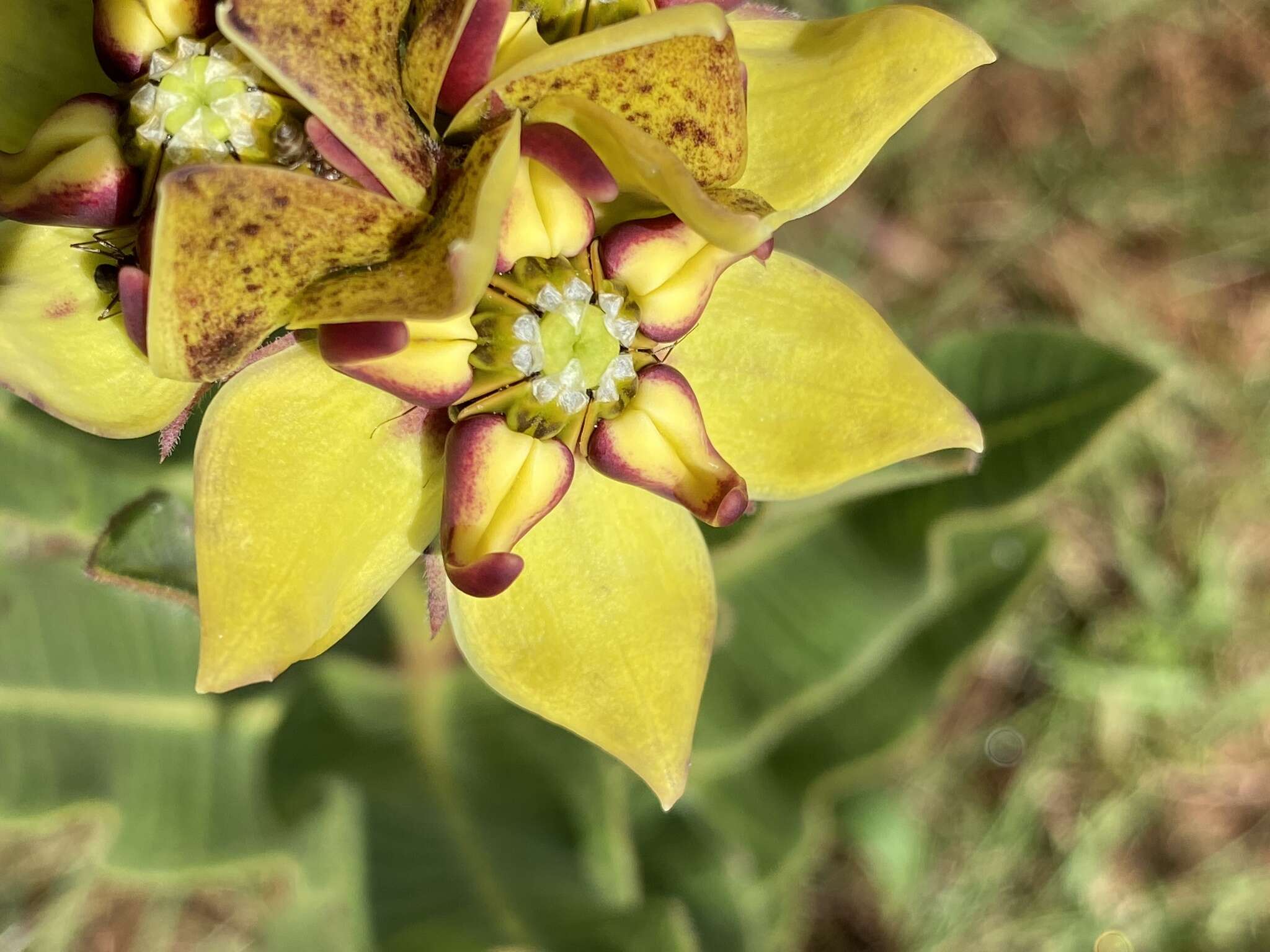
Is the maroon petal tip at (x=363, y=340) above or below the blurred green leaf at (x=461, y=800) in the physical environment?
above

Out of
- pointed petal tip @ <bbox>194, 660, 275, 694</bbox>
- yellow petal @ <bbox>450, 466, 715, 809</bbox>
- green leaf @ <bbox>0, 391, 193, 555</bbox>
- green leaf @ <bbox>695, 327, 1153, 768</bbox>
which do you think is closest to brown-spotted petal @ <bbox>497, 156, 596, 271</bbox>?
yellow petal @ <bbox>450, 466, 715, 809</bbox>

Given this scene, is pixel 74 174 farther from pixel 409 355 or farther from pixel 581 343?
pixel 581 343

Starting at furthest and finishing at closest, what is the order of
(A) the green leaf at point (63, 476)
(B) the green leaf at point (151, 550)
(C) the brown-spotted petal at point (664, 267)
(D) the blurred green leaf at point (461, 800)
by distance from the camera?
(D) the blurred green leaf at point (461, 800) → (A) the green leaf at point (63, 476) → (B) the green leaf at point (151, 550) → (C) the brown-spotted petal at point (664, 267)

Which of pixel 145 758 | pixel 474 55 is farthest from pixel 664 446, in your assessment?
pixel 145 758

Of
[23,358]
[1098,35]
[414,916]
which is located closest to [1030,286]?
[1098,35]

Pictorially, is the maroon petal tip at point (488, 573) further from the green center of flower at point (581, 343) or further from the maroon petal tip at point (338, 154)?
the maroon petal tip at point (338, 154)

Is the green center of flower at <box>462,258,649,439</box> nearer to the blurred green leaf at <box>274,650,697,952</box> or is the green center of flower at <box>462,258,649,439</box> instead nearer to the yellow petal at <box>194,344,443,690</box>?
the yellow petal at <box>194,344,443,690</box>

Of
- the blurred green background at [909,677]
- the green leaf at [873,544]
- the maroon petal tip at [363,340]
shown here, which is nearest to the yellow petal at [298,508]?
the maroon petal tip at [363,340]

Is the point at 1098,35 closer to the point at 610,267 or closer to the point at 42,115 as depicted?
the point at 610,267
